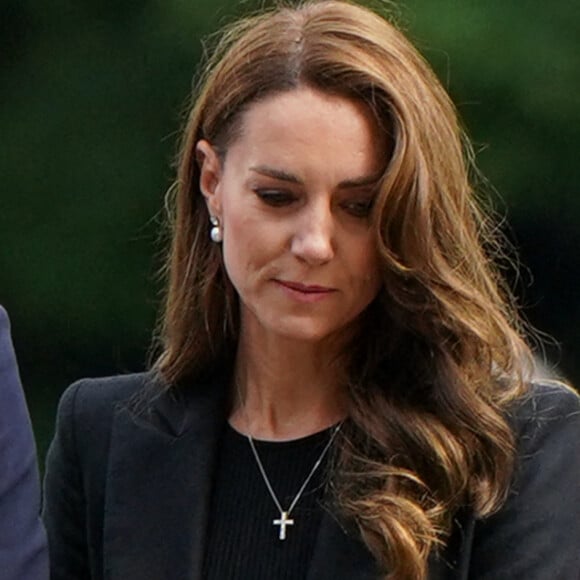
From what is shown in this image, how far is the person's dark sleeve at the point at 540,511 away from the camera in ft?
7.64

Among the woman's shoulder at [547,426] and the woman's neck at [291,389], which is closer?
the woman's shoulder at [547,426]

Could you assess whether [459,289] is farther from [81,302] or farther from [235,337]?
[81,302]

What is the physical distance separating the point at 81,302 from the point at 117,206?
0.22 metres

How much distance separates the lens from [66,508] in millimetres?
2605

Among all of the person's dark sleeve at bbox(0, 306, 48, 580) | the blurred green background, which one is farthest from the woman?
the blurred green background

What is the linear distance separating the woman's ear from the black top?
0.30 m

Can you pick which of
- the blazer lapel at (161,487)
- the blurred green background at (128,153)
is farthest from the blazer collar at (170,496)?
the blurred green background at (128,153)

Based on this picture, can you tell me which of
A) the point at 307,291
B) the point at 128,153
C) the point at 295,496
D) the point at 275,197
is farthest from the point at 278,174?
the point at 128,153

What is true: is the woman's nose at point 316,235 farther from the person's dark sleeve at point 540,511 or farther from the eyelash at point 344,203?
the person's dark sleeve at point 540,511

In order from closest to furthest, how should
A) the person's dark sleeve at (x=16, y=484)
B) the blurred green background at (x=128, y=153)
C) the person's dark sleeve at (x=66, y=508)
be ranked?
the person's dark sleeve at (x=16, y=484) → the person's dark sleeve at (x=66, y=508) → the blurred green background at (x=128, y=153)

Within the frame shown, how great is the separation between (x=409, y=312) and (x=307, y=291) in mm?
142

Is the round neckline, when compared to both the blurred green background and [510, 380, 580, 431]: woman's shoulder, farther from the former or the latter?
the blurred green background

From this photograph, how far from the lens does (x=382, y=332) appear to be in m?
2.49

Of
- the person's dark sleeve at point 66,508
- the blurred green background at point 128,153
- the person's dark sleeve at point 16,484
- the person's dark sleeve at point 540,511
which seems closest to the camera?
the person's dark sleeve at point 16,484
